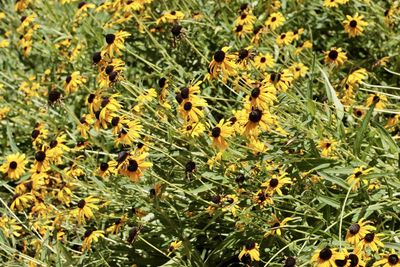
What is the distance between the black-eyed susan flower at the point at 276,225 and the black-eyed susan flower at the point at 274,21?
1317 millimetres

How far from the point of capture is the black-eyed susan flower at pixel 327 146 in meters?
2.54

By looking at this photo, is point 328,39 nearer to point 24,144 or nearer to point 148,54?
point 148,54

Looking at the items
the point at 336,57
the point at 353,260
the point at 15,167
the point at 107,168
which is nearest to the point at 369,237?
the point at 353,260

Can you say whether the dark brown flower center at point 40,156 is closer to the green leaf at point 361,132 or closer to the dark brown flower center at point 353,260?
the green leaf at point 361,132

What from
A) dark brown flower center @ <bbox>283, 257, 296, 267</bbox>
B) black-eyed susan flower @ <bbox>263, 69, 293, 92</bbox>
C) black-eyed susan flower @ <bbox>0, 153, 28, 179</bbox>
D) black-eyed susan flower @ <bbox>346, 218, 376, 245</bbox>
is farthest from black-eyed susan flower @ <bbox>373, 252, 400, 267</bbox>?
black-eyed susan flower @ <bbox>0, 153, 28, 179</bbox>

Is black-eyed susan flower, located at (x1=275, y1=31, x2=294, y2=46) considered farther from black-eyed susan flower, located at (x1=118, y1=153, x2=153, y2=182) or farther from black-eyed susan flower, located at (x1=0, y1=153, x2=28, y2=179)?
black-eyed susan flower, located at (x1=0, y1=153, x2=28, y2=179)

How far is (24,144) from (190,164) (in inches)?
79.6

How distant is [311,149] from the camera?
253cm

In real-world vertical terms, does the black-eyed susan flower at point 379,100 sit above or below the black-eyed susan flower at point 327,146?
below

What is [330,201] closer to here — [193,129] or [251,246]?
[251,246]

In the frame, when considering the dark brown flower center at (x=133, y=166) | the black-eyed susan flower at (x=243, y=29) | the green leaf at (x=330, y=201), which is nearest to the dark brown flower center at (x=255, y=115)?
the green leaf at (x=330, y=201)

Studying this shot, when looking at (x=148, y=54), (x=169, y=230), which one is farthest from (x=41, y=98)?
(x=169, y=230)

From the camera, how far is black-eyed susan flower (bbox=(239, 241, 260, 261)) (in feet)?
7.95

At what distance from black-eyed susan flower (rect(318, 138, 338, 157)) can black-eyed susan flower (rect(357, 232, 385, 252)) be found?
1.55ft
